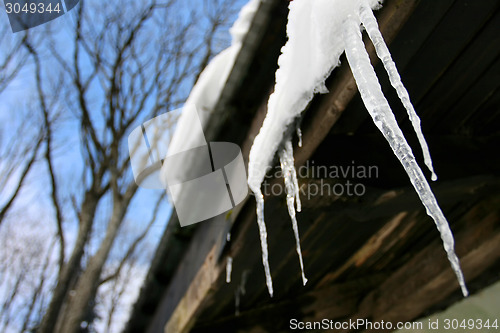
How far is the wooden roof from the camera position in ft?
4.39

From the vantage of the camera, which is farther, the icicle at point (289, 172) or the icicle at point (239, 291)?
the icicle at point (239, 291)

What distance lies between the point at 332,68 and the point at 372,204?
0.68m

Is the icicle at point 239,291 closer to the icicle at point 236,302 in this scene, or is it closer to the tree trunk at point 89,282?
the icicle at point 236,302

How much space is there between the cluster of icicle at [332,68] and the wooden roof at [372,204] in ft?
0.36

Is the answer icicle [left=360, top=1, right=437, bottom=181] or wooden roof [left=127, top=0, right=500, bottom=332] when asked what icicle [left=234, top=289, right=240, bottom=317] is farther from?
icicle [left=360, top=1, right=437, bottom=181]

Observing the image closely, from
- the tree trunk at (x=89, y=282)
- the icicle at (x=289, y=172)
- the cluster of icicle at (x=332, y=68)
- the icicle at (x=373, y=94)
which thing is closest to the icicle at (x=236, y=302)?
the icicle at (x=289, y=172)

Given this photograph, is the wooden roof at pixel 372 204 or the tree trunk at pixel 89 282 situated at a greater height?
the wooden roof at pixel 372 204

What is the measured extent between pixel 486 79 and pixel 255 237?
1.21m

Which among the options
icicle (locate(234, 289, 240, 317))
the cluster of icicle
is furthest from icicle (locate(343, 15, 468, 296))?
icicle (locate(234, 289, 240, 317))

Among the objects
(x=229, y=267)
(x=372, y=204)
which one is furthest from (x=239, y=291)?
(x=372, y=204)

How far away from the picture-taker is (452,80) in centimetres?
152

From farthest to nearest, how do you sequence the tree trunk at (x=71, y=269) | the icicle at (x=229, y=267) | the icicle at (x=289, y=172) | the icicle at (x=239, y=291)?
1. the tree trunk at (x=71, y=269)
2. the icicle at (x=239, y=291)
3. the icicle at (x=229, y=267)
4. the icicle at (x=289, y=172)

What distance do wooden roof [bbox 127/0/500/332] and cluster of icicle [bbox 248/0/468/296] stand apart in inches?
4.3

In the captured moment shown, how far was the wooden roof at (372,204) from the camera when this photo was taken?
134 centimetres
